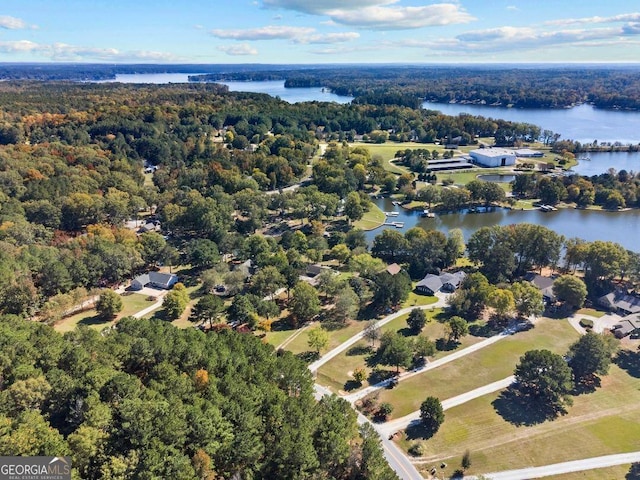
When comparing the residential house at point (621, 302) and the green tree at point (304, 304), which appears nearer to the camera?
the green tree at point (304, 304)

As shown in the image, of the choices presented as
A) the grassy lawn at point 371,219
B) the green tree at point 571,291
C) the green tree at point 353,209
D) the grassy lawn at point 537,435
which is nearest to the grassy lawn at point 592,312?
the green tree at point 571,291

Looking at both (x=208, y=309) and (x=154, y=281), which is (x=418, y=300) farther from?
(x=154, y=281)

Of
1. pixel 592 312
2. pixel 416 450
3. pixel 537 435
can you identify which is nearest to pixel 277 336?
pixel 416 450

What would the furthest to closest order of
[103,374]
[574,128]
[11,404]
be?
1. [574,128]
2. [103,374]
3. [11,404]

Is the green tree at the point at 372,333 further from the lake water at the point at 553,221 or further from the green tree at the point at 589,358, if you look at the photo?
the lake water at the point at 553,221

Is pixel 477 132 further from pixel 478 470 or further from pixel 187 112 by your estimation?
pixel 478 470

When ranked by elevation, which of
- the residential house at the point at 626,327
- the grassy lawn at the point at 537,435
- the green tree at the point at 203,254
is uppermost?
the green tree at the point at 203,254

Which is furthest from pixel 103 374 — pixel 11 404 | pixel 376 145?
pixel 376 145

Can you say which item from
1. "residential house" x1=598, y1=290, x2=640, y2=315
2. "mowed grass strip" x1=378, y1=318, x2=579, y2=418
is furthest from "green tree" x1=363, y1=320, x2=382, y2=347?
"residential house" x1=598, y1=290, x2=640, y2=315
